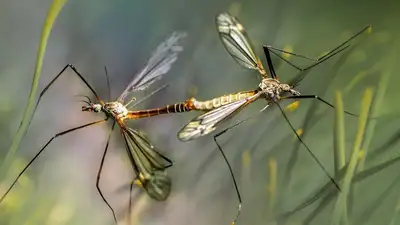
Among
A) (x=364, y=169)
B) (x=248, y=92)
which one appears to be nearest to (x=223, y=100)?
(x=248, y=92)

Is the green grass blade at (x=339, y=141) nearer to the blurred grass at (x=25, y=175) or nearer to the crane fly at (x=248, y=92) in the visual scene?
the crane fly at (x=248, y=92)

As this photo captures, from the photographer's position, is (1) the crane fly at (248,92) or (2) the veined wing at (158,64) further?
(2) the veined wing at (158,64)

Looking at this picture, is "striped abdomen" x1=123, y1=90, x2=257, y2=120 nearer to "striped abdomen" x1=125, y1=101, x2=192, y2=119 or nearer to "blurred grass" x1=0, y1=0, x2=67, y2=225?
"striped abdomen" x1=125, y1=101, x2=192, y2=119

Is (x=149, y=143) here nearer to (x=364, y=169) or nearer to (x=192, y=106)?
(x=192, y=106)

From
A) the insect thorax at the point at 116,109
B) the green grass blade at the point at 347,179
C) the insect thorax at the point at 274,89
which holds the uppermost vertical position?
the insect thorax at the point at 116,109

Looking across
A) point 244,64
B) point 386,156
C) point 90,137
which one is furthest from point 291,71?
point 90,137

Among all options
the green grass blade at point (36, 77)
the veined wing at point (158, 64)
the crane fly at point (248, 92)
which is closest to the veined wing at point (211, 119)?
the crane fly at point (248, 92)

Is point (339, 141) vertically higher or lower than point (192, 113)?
lower

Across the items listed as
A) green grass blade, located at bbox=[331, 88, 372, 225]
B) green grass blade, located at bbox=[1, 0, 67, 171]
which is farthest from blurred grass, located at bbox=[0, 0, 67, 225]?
green grass blade, located at bbox=[331, 88, 372, 225]
